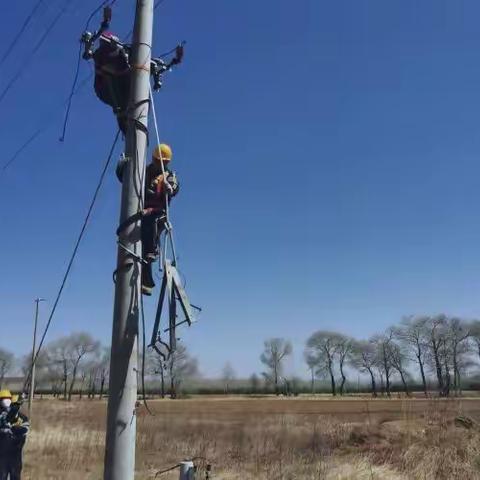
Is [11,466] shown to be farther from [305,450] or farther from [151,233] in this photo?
[305,450]

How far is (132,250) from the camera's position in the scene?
4.34 m

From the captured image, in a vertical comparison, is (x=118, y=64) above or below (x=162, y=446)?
above

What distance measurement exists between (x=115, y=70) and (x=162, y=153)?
0.83 meters

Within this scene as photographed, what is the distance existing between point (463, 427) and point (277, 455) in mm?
5193

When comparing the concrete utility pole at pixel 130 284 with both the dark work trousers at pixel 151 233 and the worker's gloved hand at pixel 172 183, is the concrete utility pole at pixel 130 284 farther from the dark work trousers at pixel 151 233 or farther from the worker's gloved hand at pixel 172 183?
the worker's gloved hand at pixel 172 183

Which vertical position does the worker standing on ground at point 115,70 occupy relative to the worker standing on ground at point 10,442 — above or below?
above

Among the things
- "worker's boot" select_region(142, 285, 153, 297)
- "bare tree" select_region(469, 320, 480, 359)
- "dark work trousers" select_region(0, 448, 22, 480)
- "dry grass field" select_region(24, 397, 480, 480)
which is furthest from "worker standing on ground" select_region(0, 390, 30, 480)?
"bare tree" select_region(469, 320, 480, 359)

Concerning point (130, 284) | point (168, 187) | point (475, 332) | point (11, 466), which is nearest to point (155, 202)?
point (168, 187)

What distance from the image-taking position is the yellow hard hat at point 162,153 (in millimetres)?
5017

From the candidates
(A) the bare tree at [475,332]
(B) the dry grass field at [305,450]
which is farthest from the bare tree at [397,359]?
(B) the dry grass field at [305,450]

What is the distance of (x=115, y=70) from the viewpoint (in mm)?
4918

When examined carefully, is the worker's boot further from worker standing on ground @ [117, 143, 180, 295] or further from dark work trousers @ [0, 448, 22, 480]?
dark work trousers @ [0, 448, 22, 480]

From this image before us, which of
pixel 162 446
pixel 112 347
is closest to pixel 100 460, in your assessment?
pixel 162 446

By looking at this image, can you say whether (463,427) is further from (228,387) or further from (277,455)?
(228,387)
